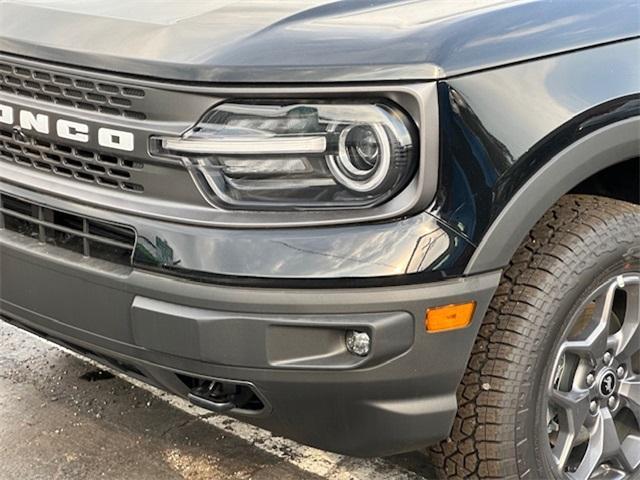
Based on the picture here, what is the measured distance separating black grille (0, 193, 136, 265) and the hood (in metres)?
0.40

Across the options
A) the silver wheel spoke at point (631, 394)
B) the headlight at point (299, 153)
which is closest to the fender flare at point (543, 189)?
the headlight at point (299, 153)

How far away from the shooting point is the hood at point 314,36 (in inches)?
75.5

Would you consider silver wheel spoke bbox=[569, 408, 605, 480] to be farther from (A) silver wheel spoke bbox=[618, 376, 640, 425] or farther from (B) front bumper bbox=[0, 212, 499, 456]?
(B) front bumper bbox=[0, 212, 499, 456]

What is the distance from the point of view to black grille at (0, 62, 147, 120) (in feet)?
6.80

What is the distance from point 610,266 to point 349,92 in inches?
36.7

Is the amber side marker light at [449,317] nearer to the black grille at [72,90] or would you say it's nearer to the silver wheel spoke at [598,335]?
the silver wheel spoke at [598,335]

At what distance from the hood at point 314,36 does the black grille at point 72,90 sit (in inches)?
1.8

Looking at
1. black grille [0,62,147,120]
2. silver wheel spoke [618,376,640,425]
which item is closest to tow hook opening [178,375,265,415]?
black grille [0,62,147,120]

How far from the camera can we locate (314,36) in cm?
199

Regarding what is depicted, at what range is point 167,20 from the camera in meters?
2.15

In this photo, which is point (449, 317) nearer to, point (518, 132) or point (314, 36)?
point (518, 132)

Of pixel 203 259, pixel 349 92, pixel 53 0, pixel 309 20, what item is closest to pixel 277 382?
pixel 203 259

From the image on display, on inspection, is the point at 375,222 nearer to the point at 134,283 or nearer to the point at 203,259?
the point at 203,259

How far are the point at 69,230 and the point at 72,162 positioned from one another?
18cm
